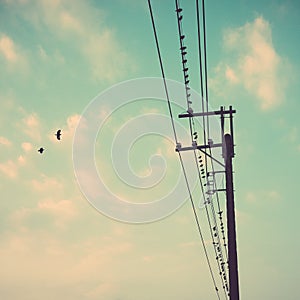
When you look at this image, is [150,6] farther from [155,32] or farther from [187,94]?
[187,94]

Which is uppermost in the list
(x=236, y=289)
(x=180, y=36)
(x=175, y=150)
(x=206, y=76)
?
(x=175, y=150)

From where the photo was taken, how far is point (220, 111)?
17859 millimetres

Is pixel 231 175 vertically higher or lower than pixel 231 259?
higher

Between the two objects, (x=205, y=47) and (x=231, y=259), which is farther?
(x=231, y=259)

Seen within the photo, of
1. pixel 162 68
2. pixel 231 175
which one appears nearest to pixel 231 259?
pixel 231 175

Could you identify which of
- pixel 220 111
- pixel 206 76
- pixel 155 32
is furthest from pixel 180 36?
pixel 220 111

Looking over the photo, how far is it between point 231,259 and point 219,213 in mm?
6073

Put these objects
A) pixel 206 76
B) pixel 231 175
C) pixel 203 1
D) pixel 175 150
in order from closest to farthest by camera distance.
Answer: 1. pixel 203 1
2. pixel 206 76
3. pixel 231 175
4. pixel 175 150

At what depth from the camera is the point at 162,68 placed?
41.6ft

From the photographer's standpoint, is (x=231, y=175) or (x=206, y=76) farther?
(x=231, y=175)

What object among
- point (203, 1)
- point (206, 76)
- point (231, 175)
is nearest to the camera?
point (203, 1)

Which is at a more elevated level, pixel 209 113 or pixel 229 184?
pixel 209 113

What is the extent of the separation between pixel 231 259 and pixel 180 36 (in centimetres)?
787

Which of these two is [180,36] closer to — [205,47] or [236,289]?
[205,47]
